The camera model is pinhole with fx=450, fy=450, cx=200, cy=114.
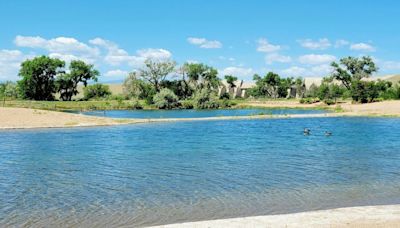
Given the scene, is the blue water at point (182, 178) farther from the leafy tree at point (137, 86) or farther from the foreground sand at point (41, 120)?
the leafy tree at point (137, 86)

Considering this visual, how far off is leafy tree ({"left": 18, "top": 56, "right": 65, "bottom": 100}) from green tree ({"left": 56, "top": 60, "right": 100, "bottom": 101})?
179cm

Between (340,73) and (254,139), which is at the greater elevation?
(340,73)

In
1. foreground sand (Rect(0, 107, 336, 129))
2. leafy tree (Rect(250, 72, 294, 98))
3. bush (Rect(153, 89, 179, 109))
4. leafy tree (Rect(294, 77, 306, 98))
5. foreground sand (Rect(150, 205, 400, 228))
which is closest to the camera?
foreground sand (Rect(150, 205, 400, 228))

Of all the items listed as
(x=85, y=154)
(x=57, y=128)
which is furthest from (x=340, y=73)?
(x=85, y=154)

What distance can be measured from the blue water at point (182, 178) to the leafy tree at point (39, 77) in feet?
272

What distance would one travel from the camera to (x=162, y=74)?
117125mm

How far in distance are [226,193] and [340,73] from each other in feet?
384

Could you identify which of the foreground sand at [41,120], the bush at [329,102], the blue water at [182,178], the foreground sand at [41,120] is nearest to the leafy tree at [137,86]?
the bush at [329,102]

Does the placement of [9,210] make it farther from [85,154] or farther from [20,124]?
[20,124]

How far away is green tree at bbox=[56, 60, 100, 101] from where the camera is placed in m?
118

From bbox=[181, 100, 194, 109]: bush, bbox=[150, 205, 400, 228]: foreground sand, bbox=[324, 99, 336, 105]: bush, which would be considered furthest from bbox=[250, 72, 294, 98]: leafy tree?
bbox=[150, 205, 400, 228]: foreground sand

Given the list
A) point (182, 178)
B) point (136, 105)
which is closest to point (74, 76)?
point (136, 105)

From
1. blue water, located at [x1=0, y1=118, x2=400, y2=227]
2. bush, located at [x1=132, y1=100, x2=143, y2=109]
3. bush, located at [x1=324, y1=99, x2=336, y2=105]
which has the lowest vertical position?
blue water, located at [x1=0, y1=118, x2=400, y2=227]

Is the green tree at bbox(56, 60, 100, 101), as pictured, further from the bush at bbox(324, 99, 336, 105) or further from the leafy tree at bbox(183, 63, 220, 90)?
the bush at bbox(324, 99, 336, 105)
